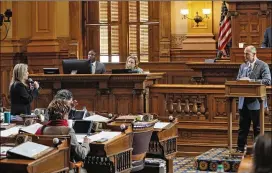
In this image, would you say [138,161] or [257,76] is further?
[257,76]

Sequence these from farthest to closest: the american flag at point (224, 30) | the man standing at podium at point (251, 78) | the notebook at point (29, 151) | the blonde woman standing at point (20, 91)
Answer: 1. the american flag at point (224, 30)
2. the man standing at podium at point (251, 78)
3. the blonde woman standing at point (20, 91)
4. the notebook at point (29, 151)

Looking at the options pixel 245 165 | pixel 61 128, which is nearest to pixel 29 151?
pixel 61 128

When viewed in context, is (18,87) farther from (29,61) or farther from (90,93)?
(29,61)

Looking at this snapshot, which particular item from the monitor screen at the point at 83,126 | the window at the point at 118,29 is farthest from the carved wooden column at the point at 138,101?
the window at the point at 118,29

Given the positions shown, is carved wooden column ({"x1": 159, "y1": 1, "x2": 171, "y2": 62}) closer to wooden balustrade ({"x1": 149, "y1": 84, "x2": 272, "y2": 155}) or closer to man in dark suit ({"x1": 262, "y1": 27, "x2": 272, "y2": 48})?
man in dark suit ({"x1": 262, "y1": 27, "x2": 272, "y2": 48})

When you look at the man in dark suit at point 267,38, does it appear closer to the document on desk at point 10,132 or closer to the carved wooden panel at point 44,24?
the carved wooden panel at point 44,24

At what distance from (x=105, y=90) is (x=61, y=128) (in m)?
4.71

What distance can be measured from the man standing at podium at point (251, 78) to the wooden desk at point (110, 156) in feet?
9.38

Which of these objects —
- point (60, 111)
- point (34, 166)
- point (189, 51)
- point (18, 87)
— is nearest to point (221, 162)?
point (18, 87)

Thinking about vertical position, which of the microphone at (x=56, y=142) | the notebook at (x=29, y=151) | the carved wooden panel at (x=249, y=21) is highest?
the carved wooden panel at (x=249, y=21)

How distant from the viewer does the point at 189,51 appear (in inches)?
587

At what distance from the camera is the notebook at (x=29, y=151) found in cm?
509

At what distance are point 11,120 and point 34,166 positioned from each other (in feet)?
8.33

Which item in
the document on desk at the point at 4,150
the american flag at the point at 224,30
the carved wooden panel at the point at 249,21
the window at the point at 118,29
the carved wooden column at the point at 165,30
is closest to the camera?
the document on desk at the point at 4,150
